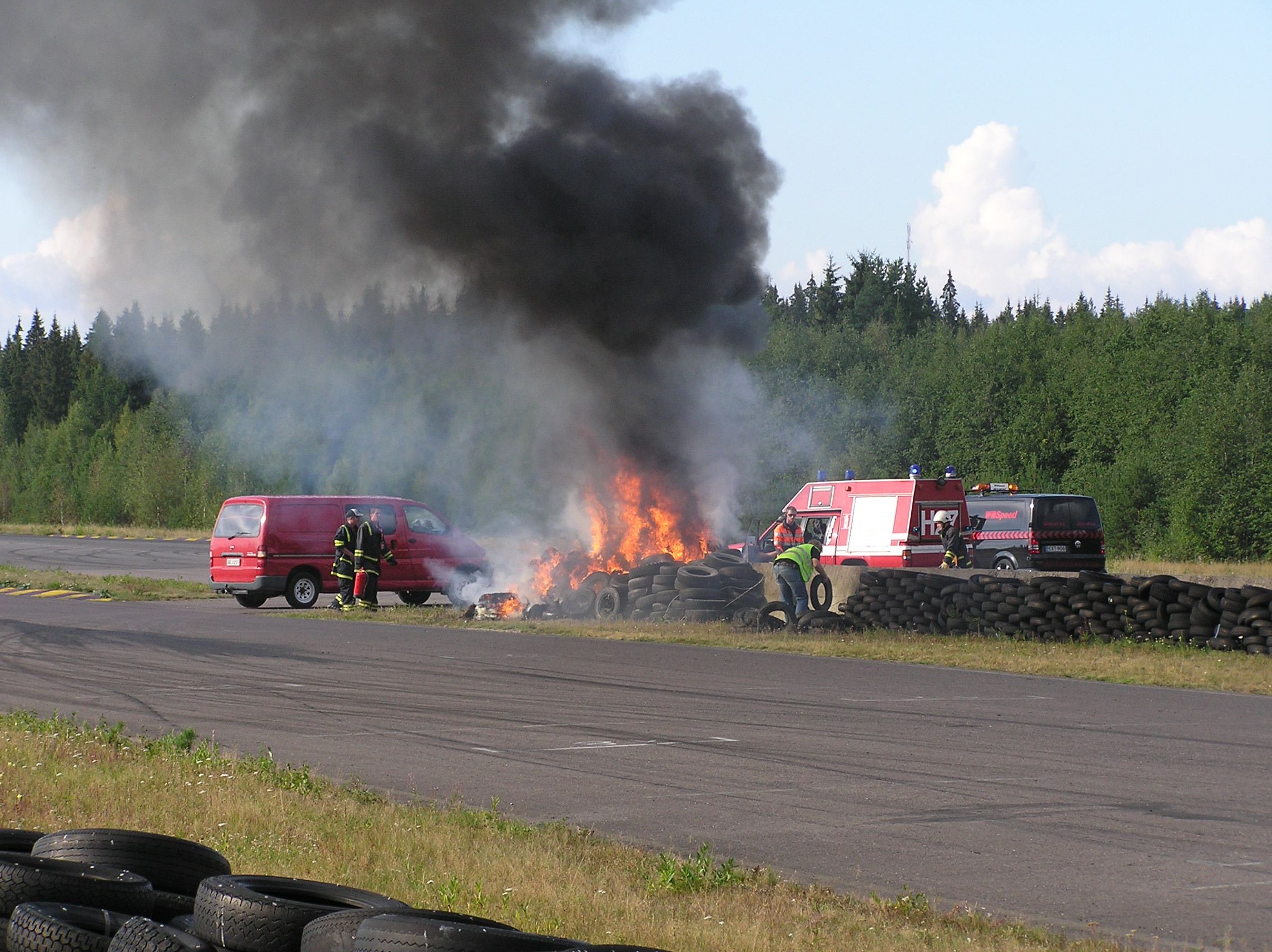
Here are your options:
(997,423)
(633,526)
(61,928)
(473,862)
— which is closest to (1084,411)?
(997,423)

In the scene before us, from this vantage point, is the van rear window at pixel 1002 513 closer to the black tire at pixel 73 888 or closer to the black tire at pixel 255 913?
the black tire at pixel 255 913

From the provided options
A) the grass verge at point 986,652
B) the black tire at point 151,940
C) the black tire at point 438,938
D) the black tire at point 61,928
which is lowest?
the black tire at point 61,928

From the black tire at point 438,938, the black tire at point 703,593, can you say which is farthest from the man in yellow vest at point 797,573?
the black tire at point 438,938

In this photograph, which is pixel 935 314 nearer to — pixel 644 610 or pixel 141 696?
pixel 644 610

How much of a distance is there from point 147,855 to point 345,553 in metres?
19.1

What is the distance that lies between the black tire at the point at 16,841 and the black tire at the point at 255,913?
1.38m

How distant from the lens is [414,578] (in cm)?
2647

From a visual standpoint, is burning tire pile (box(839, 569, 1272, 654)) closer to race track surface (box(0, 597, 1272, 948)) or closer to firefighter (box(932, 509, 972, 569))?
race track surface (box(0, 597, 1272, 948))

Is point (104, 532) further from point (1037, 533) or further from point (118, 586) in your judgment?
point (1037, 533)

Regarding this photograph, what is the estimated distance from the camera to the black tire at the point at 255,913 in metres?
4.71

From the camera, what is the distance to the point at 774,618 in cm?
2019

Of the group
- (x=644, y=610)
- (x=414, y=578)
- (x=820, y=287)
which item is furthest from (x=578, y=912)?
(x=820, y=287)

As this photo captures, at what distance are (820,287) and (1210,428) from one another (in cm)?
6098

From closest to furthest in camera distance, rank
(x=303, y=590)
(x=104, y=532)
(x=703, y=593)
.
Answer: (x=703, y=593), (x=303, y=590), (x=104, y=532)
